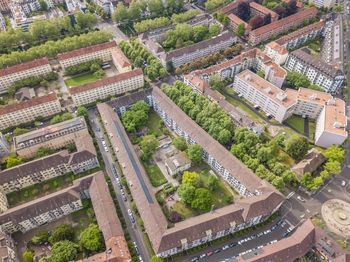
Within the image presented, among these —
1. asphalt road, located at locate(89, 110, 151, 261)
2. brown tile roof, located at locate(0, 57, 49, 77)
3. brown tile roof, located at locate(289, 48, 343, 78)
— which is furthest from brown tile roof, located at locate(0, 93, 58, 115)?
brown tile roof, located at locate(289, 48, 343, 78)

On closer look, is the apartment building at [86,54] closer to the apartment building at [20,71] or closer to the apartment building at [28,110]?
the apartment building at [20,71]

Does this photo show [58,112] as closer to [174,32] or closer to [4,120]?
[4,120]

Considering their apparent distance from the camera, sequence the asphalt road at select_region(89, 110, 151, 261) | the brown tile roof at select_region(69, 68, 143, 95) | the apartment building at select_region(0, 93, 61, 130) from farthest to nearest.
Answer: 1. the brown tile roof at select_region(69, 68, 143, 95)
2. the apartment building at select_region(0, 93, 61, 130)
3. the asphalt road at select_region(89, 110, 151, 261)

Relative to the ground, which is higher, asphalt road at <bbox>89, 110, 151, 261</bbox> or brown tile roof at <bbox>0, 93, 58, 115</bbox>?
brown tile roof at <bbox>0, 93, 58, 115</bbox>

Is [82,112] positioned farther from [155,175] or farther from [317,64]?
[317,64]

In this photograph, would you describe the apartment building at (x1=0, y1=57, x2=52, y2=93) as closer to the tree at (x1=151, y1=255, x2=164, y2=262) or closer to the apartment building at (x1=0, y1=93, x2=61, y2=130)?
the apartment building at (x1=0, y1=93, x2=61, y2=130)

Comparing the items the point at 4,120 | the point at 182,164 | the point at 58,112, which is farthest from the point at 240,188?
the point at 4,120

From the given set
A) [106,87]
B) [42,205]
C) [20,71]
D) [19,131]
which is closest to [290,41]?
[106,87]

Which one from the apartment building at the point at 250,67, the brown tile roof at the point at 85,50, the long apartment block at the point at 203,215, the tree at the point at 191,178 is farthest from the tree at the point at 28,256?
the apartment building at the point at 250,67
